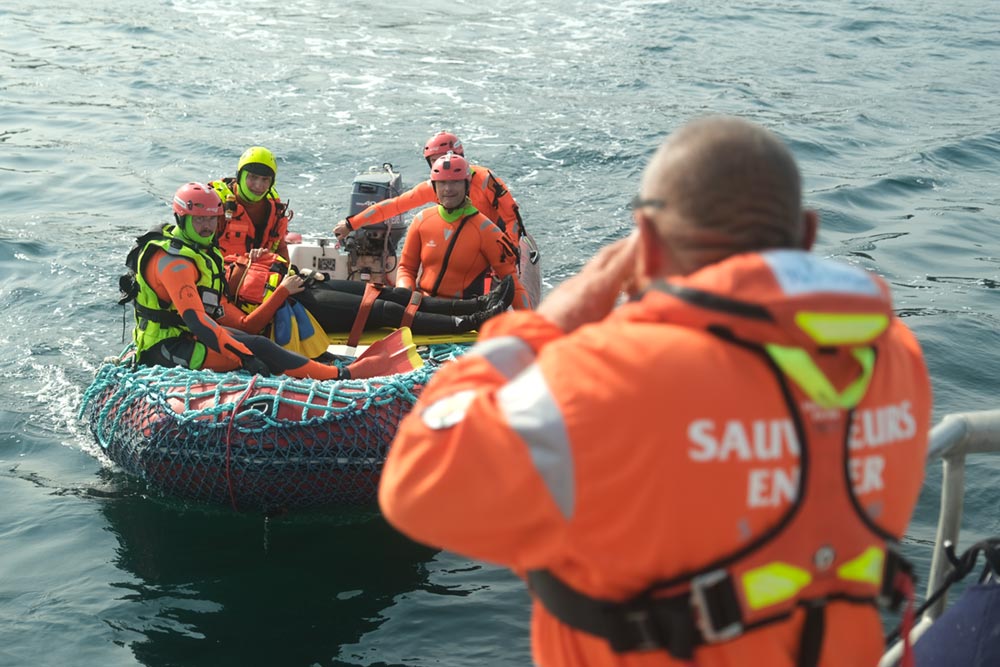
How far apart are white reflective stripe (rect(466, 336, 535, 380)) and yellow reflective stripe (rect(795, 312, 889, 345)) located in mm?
368

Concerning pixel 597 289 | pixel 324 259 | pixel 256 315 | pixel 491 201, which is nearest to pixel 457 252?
pixel 491 201

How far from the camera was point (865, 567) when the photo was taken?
145 cm

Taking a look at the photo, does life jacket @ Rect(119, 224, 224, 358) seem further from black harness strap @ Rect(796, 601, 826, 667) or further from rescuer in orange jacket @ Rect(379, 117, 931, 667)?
black harness strap @ Rect(796, 601, 826, 667)

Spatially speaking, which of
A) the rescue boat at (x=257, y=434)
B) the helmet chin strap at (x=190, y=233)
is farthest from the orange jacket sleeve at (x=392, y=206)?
the rescue boat at (x=257, y=434)

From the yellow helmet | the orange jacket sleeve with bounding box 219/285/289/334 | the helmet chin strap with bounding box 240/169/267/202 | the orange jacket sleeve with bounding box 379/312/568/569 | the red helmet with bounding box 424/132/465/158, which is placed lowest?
the orange jacket sleeve with bounding box 219/285/289/334

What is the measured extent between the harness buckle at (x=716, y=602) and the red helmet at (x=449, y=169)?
6.19 metres

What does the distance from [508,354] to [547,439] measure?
0.19 metres

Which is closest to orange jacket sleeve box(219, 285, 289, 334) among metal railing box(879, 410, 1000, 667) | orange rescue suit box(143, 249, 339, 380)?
orange rescue suit box(143, 249, 339, 380)

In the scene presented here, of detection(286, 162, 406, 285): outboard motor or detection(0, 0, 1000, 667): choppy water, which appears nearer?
detection(0, 0, 1000, 667): choppy water

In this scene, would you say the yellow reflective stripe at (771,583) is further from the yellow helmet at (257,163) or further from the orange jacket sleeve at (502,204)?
the orange jacket sleeve at (502,204)

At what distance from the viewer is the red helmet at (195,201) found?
586cm

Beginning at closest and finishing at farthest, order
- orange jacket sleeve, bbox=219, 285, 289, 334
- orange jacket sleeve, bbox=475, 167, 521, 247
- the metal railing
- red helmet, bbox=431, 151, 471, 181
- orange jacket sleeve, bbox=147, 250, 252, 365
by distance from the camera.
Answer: the metal railing, orange jacket sleeve, bbox=147, 250, 252, 365, orange jacket sleeve, bbox=219, 285, 289, 334, red helmet, bbox=431, 151, 471, 181, orange jacket sleeve, bbox=475, 167, 521, 247

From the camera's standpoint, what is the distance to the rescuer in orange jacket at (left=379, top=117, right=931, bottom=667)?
135 cm

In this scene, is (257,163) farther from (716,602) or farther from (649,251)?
(716,602)
